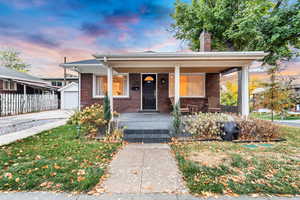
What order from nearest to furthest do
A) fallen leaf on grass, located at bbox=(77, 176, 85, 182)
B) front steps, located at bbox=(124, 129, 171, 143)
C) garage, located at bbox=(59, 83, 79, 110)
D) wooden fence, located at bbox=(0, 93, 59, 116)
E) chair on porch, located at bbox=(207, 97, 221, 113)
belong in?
fallen leaf on grass, located at bbox=(77, 176, 85, 182), front steps, located at bbox=(124, 129, 171, 143), chair on porch, located at bbox=(207, 97, 221, 113), wooden fence, located at bbox=(0, 93, 59, 116), garage, located at bbox=(59, 83, 79, 110)

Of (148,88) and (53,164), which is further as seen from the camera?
(148,88)

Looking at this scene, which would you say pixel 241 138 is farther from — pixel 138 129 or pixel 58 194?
pixel 58 194

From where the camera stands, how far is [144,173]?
2734 millimetres

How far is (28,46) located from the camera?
41.0 ft

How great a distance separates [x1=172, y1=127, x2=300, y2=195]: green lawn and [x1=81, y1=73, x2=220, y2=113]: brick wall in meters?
4.35

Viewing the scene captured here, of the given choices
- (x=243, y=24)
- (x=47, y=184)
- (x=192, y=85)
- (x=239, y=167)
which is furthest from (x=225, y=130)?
(x=243, y=24)

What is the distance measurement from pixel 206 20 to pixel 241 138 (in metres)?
8.54

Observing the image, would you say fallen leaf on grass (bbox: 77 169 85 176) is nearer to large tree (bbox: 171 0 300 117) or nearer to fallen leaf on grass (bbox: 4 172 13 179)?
fallen leaf on grass (bbox: 4 172 13 179)

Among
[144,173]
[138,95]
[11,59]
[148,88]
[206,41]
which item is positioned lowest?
[144,173]

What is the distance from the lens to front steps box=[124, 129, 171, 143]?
470 centimetres

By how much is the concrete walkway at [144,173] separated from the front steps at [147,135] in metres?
0.67

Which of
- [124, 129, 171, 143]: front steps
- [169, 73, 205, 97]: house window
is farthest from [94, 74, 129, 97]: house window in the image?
[124, 129, 171, 143]: front steps

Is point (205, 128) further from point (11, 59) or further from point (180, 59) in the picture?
point (11, 59)

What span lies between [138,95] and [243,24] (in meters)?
6.58
